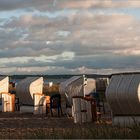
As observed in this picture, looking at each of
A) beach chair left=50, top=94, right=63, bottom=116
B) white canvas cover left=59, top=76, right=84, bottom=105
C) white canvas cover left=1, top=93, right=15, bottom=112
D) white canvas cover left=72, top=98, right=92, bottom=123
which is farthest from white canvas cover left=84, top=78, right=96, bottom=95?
white canvas cover left=72, top=98, right=92, bottom=123

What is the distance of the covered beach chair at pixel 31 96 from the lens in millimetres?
28688

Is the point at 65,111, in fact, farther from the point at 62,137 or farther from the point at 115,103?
the point at 62,137

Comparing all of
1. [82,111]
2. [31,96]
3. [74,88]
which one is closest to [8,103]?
[31,96]

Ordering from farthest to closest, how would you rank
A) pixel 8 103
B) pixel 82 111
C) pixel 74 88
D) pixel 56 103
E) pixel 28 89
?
pixel 8 103, pixel 28 89, pixel 74 88, pixel 56 103, pixel 82 111

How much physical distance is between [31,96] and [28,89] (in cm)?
46

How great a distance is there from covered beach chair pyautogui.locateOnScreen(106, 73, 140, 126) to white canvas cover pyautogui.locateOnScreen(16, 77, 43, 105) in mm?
11039

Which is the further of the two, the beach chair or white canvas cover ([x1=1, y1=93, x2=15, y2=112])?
white canvas cover ([x1=1, y1=93, x2=15, y2=112])

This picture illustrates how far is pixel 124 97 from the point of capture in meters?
18.7

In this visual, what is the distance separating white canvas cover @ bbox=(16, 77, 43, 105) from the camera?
30.2 meters

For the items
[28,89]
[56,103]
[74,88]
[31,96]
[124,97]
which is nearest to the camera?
[124,97]

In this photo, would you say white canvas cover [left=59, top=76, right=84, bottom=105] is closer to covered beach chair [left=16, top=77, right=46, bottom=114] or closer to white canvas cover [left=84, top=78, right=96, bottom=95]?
white canvas cover [left=84, top=78, right=96, bottom=95]

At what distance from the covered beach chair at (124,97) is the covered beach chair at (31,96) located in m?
9.48

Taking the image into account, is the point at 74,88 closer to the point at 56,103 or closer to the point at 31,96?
the point at 56,103

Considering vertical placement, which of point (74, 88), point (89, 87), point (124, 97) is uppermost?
point (89, 87)
